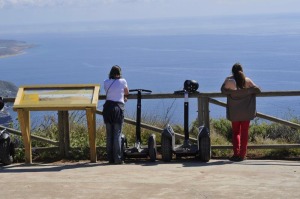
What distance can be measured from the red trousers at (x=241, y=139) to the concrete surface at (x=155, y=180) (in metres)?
0.20

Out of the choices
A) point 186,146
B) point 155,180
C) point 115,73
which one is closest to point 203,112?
point 186,146

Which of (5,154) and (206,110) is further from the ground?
(206,110)

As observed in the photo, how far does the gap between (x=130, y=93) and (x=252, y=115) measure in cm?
235

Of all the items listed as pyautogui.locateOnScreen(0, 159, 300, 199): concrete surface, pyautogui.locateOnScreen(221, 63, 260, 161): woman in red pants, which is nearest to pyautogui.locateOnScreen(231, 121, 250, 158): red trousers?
pyautogui.locateOnScreen(221, 63, 260, 161): woman in red pants

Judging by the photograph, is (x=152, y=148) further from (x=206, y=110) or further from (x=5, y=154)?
(x=5, y=154)

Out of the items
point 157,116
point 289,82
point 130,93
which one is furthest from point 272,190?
point 289,82

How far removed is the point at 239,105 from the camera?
11250 mm

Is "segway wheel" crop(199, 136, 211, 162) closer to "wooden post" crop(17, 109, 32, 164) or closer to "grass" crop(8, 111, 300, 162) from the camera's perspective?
"grass" crop(8, 111, 300, 162)

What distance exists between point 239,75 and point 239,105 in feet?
1.73

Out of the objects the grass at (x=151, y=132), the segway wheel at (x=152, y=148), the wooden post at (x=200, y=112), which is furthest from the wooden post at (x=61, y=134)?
the wooden post at (x=200, y=112)

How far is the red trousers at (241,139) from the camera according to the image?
37.0 ft

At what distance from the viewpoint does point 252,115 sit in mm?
11242

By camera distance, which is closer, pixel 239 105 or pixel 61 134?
pixel 239 105

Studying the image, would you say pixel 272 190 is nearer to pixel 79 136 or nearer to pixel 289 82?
pixel 79 136
